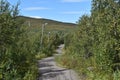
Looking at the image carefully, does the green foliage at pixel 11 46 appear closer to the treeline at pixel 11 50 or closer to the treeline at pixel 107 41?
the treeline at pixel 11 50

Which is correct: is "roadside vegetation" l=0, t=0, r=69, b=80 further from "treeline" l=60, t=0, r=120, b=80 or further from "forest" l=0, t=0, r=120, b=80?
"treeline" l=60, t=0, r=120, b=80

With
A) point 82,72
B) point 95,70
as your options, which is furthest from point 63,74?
point 95,70

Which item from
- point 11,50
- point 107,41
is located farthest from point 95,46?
point 11,50

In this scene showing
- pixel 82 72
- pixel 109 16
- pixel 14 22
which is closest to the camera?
pixel 109 16

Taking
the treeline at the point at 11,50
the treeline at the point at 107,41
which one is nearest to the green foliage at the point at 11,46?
the treeline at the point at 11,50

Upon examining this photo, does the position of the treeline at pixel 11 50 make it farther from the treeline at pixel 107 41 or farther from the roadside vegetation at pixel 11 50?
the treeline at pixel 107 41

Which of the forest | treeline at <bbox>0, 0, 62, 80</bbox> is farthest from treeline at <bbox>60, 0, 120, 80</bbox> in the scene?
treeline at <bbox>0, 0, 62, 80</bbox>

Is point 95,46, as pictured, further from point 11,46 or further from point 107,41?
point 11,46

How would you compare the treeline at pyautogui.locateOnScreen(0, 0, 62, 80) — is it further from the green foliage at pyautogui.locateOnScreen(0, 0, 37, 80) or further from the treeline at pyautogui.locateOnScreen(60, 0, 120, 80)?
the treeline at pyautogui.locateOnScreen(60, 0, 120, 80)

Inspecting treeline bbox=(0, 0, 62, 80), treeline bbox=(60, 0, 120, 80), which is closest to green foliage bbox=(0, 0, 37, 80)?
treeline bbox=(0, 0, 62, 80)

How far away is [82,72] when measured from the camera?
29375 millimetres

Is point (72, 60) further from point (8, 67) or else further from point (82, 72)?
point (8, 67)

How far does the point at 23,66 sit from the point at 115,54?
25.3 feet

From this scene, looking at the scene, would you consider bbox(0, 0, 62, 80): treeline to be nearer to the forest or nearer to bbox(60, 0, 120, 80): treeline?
the forest
